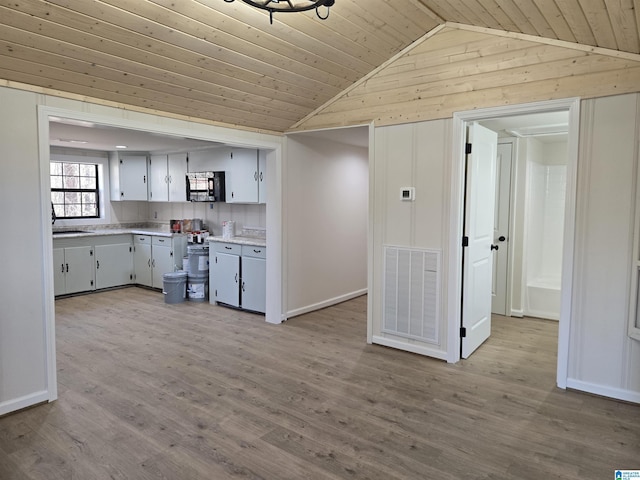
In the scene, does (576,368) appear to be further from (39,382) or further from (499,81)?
(39,382)

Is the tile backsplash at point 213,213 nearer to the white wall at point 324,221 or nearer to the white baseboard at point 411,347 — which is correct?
the white wall at point 324,221

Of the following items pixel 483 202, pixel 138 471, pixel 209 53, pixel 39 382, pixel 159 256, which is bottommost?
pixel 138 471

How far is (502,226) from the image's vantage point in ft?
17.7

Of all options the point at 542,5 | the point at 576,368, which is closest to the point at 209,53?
the point at 542,5

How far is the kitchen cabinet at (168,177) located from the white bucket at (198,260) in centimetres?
97

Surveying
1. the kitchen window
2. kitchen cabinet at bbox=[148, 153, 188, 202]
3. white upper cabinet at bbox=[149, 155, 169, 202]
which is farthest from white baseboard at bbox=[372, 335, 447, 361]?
the kitchen window

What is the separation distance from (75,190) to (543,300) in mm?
7236

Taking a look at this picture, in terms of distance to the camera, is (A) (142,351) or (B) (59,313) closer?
(A) (142,351)

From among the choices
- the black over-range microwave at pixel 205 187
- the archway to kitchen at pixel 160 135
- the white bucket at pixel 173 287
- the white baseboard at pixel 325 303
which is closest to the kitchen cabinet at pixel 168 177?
the black over-range microwave at pixel 205 187

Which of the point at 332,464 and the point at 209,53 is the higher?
the point at 209,53

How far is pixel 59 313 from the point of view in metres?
5.38

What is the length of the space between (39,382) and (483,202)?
393 centimetres

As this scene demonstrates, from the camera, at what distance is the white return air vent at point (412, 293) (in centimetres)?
392

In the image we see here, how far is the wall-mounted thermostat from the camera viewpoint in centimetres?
395
